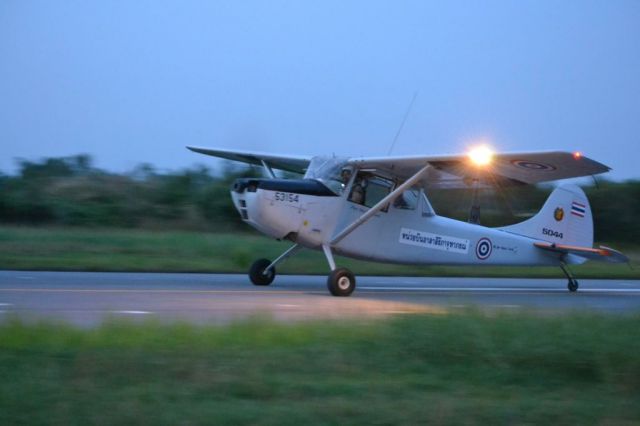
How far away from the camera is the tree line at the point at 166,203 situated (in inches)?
1400

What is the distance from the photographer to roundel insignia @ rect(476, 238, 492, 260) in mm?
18297

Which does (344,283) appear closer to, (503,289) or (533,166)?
(533,166)

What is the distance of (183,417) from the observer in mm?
5934

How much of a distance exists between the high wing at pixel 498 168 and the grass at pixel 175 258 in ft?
19.4

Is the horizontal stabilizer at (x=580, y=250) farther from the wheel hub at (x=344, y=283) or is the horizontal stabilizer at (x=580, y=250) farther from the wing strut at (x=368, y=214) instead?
the wheel hub at (x=344, y=283)

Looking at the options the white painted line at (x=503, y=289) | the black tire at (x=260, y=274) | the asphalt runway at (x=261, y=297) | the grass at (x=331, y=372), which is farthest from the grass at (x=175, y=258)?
the grass at (x=331, y=372)

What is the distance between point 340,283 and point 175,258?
8.92 m

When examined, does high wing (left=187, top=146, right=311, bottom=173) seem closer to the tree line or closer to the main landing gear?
the main landing gear

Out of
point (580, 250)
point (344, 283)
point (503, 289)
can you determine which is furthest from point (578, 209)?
point (344, 283)

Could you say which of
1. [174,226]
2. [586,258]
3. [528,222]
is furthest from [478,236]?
[174,226]

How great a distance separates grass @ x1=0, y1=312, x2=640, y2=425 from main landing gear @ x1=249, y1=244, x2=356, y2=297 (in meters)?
6.13

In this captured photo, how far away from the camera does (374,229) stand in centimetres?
1712

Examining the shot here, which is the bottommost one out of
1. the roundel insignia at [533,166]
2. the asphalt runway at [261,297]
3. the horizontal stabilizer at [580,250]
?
the asphalt runway at [261,297]

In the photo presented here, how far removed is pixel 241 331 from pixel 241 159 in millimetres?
11279
